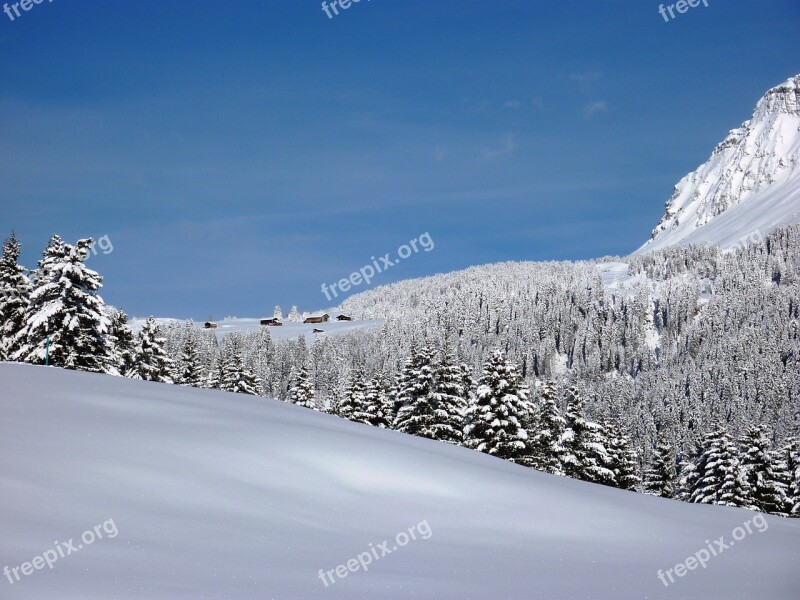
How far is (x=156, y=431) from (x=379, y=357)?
603 ft

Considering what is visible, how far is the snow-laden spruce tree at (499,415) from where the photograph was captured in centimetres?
3653

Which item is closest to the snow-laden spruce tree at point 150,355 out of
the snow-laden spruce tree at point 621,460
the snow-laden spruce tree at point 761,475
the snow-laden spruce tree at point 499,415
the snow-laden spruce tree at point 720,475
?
the snow-laden spruce tree at point 499,415

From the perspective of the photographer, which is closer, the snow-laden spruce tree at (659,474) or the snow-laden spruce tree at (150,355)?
the snow-laden spruce tree at (150,355)

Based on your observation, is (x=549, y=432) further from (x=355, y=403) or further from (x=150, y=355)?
(x=150, y=355)

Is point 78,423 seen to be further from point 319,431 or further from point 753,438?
point 753,438

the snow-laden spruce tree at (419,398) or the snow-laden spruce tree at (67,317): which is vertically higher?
the snow-laden spruce tree at (67,317)

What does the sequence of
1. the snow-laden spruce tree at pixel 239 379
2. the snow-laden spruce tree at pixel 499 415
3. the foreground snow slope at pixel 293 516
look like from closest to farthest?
the foreground snow slope at pixel 293 516
the snow-laden spruce tree at pixel 499 415
the snow-laden spruce tree at pixel 239 379

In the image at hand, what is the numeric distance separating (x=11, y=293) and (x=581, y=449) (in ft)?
108

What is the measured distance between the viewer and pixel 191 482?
480 inches

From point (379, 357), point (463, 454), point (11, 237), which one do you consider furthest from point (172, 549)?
point (379, 357)

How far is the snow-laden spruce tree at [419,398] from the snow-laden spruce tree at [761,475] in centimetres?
2089

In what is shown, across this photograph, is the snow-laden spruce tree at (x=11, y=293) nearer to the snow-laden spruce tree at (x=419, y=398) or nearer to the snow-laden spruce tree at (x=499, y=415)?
the snow-laden spruce tree at (x=419, y=398)

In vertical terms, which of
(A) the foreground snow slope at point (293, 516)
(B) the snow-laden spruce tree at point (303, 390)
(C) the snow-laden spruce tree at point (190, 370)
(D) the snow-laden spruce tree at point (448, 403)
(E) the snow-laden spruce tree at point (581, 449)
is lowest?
(A) the foreground snow slope at point (293, 516)

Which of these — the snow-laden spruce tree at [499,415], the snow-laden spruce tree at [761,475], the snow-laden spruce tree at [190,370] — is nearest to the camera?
the snow-laden spruce tree at [499,415]
